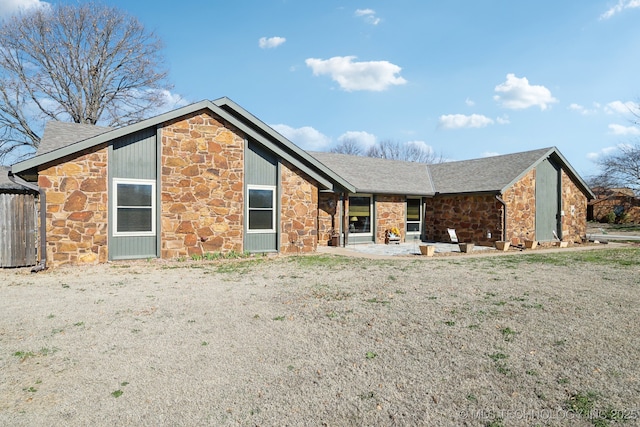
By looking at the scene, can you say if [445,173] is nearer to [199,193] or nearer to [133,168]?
[199,193]

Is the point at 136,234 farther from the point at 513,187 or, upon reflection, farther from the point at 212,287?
the point at 513,187

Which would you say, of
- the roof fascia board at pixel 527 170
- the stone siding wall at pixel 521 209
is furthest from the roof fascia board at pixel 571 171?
the stone siding wall at pixel 521 209

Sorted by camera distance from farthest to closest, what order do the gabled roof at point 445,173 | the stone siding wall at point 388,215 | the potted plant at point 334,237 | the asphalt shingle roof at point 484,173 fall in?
the stone siding wall at point 388,215, the gabled roof at point 445,173, the asphalt shingle roof at point 484,173, the potted plant at point 334,237

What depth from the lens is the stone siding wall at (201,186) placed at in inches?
476

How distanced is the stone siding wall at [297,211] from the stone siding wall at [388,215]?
5.43 m

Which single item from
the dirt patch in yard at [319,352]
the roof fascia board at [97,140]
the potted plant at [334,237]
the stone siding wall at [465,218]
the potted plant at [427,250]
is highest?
the roof fascia board at [97,140]

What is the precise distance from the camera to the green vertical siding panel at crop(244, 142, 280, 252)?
1327 cm

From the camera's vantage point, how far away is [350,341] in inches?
200

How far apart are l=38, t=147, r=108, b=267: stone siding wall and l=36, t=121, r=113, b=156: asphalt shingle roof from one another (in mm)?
1339

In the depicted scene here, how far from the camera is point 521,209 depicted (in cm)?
1886

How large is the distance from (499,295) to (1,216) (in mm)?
12815

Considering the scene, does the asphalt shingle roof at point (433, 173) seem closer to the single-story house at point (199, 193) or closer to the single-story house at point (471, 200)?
the single-story house at point (471, 200)

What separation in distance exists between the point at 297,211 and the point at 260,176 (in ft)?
5.95

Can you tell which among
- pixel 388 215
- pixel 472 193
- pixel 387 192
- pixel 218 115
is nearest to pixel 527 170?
pixel 472 193
